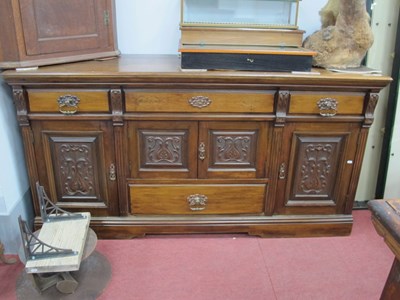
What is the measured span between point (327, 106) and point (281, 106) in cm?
23

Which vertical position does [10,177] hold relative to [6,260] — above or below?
above

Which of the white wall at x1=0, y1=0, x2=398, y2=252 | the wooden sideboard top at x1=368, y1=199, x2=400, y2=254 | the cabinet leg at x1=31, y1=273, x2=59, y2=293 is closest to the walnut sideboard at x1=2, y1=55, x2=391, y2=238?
the white wall at x1=0, y1=0, x2=398, y2=252

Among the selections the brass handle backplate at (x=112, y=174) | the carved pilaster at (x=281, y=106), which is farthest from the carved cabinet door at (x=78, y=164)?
the carved pilaster at (x=281, y=106)


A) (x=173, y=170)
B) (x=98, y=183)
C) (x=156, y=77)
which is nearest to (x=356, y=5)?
(x=156, y=77)

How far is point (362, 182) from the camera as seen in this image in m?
2.50

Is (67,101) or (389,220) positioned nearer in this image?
(389,220)

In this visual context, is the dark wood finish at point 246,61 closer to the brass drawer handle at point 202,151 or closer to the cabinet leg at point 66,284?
the brass drawer handle at point 202,151

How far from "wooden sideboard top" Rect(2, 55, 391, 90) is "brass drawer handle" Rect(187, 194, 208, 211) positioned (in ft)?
2.09

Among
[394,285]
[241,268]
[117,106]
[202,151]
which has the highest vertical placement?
[117,106]

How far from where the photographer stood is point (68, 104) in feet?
6.00

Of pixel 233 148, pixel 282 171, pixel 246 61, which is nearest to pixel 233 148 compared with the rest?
pixel 233 148

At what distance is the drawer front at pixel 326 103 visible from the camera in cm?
188

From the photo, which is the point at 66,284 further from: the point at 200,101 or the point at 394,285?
the point at 394,285

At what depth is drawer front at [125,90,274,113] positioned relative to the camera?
1845mm
